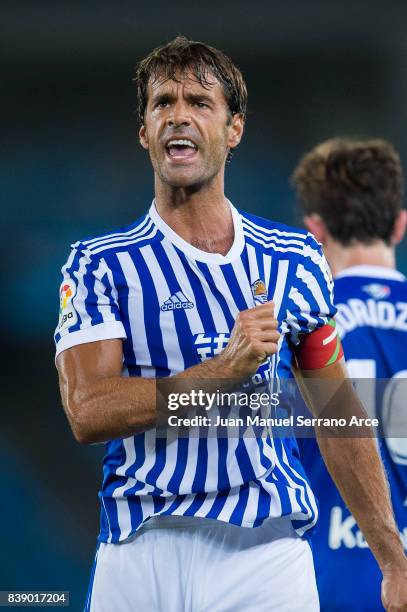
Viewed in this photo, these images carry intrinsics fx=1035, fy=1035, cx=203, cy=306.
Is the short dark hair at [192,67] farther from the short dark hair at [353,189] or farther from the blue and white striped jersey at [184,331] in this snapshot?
the short dark hair at [353,189]

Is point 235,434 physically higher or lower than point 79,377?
lower

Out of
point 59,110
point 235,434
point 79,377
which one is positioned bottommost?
point 235,434

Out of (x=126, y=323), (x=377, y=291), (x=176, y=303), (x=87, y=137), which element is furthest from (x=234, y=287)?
(x=87, y=137)

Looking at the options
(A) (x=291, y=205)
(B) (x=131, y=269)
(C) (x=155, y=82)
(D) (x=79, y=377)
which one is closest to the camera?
(D) (x=79, y=377)

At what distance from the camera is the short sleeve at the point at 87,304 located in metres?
2.44

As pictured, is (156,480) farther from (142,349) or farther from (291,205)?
(291,205)

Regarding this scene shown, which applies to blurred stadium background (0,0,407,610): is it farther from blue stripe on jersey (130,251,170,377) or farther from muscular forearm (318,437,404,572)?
blue stripe on jersey (130,251,170,377)

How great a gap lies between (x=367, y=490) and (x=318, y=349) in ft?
1.23

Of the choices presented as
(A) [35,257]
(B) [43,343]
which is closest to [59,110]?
(A) [35,257]

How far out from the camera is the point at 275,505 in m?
2.39

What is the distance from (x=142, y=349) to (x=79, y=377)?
184 mm

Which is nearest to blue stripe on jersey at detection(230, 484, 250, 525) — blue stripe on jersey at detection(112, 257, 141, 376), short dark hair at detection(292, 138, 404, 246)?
blue stripe on jersey at detection(112, 257, 141, 376)

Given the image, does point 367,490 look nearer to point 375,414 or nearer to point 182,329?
point 182,329

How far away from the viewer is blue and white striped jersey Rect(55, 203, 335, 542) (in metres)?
2.40
